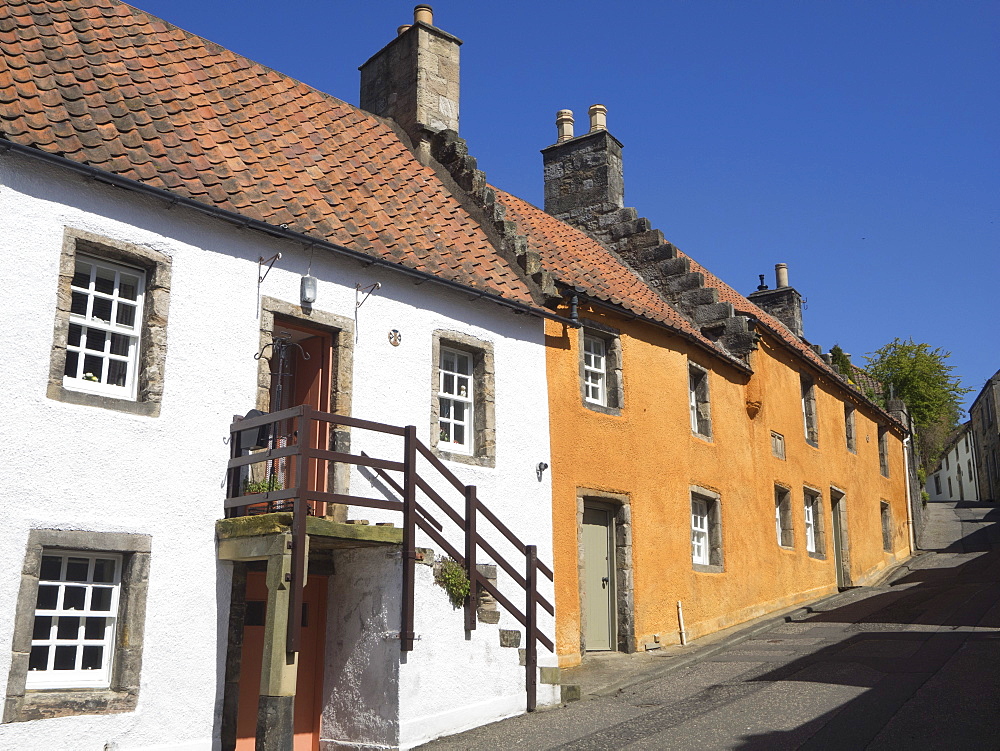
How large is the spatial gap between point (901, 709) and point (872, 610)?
821 cm

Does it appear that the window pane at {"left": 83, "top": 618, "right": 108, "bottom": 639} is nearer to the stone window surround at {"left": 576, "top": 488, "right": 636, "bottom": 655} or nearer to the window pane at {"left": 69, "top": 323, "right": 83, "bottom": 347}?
the window pane at {"left": 69, "top": 323, "right": 83, "bottom": 347}

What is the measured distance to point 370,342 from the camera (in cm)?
1112

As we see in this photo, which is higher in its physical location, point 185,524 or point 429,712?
point 185,524

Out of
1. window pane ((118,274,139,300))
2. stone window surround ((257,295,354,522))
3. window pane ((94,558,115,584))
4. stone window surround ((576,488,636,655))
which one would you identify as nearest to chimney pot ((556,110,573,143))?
stone window surround ((576,488,636,655))

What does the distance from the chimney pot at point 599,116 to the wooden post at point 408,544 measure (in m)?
11.9

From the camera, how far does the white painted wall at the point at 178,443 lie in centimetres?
831

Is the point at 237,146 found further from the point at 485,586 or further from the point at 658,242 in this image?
the point at 658,242

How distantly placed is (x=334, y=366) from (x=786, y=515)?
12.1 m

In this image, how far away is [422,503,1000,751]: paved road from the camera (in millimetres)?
8766

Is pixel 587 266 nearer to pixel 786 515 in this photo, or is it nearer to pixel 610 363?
pixel 610 363

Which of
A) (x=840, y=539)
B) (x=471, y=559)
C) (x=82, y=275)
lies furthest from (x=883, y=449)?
(x=82, y=275)

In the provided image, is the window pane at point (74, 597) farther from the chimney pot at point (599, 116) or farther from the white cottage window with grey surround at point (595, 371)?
the chimney pot at point (599, 116)

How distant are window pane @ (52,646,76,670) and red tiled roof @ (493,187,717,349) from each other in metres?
7.89

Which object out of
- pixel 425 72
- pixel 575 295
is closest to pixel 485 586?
pixel 575 295
